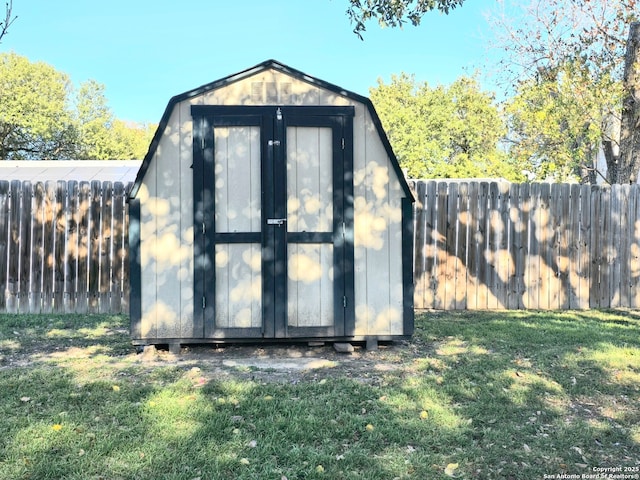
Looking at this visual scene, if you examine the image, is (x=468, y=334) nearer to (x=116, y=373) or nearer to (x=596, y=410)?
(x=596, y=410)

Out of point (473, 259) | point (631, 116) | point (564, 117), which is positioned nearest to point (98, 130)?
point (564, 117)

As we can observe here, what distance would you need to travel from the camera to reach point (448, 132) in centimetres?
2880

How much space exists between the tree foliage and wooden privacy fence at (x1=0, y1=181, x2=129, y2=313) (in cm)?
2206

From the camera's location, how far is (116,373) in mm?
4758

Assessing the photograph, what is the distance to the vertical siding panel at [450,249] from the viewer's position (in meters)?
8.55

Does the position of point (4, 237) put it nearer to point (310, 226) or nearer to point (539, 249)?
point (310, 226)

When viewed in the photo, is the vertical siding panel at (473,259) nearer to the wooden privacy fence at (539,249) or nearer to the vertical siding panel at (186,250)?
the wooden privacy fence at (539,249)

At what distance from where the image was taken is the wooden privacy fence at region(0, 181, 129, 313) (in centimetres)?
802

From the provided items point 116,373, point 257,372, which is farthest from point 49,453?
point 257,372

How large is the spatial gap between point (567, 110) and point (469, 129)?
18.0 m

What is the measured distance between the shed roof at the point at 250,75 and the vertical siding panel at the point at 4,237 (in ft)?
12.2

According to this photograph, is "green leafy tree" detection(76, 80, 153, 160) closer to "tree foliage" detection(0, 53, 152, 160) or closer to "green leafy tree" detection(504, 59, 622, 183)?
"tree foliage" detection(0, 53, 152, 160)

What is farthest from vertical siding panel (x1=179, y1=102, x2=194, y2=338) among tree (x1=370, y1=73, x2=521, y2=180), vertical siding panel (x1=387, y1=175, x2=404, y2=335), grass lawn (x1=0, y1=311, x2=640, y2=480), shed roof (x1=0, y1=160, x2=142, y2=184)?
tree (x1=370, y1=73, x2=521, y2=180)

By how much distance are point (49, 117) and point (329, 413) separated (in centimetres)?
3030
